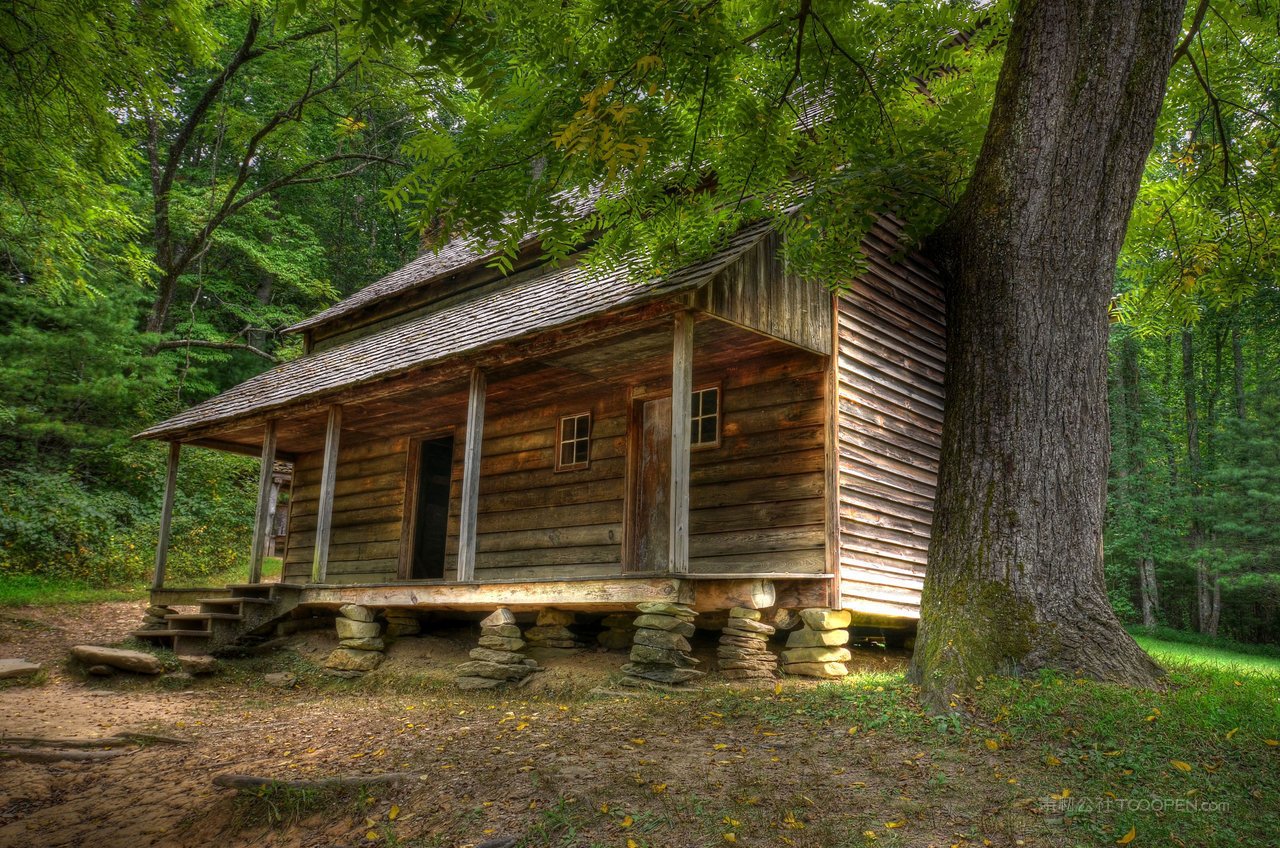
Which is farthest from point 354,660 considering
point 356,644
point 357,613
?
point 357,613

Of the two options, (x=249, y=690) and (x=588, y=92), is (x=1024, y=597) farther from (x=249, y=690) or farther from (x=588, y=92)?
(x=249, y=690)

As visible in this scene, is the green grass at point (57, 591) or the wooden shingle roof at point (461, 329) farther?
the green grass at point (57, 591)

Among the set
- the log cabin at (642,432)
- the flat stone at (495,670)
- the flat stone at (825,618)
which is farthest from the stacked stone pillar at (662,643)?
the flat stone at (495,670)

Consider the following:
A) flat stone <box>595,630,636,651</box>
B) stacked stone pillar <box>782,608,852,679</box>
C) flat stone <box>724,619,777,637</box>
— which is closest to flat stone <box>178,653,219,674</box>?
flat stone <box>595,630,636,651</box>

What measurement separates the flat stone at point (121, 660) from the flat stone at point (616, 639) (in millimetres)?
5895

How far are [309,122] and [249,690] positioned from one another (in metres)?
18.2

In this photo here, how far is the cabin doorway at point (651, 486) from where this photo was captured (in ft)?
36.7

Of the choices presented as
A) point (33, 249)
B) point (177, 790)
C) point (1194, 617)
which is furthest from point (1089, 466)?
point (1194, 617)

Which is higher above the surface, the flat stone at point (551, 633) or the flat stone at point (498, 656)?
the flat stone at point (551, 633)

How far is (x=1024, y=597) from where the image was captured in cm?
597

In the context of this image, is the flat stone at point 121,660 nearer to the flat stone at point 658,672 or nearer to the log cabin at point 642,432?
the log cabin at point 642,432

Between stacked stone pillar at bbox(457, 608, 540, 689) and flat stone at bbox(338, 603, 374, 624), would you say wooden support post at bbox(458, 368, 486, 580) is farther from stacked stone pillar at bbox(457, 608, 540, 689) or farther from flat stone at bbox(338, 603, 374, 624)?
flat stone at bbox(338, 603, 374, 624)

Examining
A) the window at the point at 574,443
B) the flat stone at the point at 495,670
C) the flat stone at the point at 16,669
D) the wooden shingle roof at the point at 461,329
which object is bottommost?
the flat stone at the point at 16,669

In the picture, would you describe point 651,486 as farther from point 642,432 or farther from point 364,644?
point 364,644
